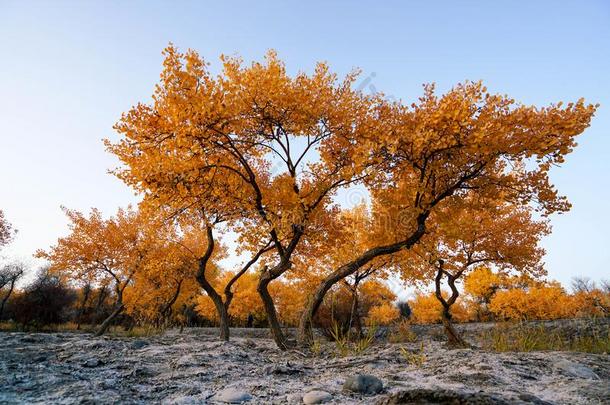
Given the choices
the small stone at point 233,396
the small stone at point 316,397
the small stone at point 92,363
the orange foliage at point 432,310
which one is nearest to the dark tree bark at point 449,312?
the small stone at point 316,397

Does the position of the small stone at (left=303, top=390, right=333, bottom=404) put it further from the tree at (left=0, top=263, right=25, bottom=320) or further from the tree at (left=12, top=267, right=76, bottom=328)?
the tree at (left=0, top=263, right=25, bottom=320)

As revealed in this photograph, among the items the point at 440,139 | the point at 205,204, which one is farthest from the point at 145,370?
the point at 440,139

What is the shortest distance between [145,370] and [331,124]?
752 centimetres

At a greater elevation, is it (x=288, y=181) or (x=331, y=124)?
(x=331, y=124)

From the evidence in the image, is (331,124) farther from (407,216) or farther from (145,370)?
(145,370)

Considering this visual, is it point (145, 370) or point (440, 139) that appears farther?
point (440, 139)

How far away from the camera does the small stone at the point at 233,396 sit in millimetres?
3305

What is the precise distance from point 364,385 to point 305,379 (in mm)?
1060

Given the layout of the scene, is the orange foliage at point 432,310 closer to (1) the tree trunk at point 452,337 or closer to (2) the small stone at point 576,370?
(1) the tree trunk at point 452,337

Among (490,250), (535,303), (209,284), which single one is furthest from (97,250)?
(535,303)

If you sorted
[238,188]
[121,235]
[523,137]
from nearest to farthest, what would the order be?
[523,137] → [238,188] → [121,235]

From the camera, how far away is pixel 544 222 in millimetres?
16312

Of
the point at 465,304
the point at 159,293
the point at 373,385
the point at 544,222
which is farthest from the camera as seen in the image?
the point at 465,304

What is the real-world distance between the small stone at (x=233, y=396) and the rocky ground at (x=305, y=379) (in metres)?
0.01
